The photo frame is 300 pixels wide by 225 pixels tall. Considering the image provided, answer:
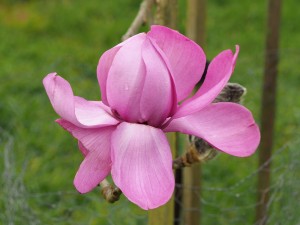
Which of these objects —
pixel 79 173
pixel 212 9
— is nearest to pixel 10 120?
pixel 212 9

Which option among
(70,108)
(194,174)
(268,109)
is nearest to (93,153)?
(70,108)

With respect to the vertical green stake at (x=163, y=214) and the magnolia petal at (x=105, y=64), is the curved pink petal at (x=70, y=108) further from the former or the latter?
the vertical green stake at (x=163, y=214)

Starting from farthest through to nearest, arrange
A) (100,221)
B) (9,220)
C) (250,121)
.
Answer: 1. (100,221)
2. (9,220)
3. (250,121)

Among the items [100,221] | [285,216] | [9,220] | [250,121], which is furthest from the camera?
[100,221]

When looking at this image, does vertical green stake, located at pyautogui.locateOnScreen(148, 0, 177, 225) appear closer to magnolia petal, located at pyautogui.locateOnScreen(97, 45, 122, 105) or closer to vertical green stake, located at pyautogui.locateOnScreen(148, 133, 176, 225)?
vertical green stake, located at pyautogui.locateOnScreen(148, 133, 176, 225)

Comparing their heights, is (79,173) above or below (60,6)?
above

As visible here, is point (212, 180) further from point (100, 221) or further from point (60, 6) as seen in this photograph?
point (60, 6)
